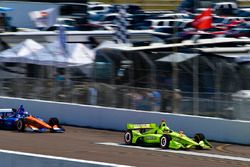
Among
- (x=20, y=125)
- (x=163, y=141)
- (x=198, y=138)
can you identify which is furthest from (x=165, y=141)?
(x=20, y=125)

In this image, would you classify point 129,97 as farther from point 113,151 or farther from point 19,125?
point 113,151

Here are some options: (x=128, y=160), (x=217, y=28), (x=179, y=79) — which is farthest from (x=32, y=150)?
(x=217, y=28)

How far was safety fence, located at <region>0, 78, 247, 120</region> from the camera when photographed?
63.6ft

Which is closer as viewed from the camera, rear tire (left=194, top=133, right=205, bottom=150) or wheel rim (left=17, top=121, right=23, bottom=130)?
rear tire (left=194, top=133, right=205, bottom=150)

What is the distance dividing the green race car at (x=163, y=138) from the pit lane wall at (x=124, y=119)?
51.4 inches

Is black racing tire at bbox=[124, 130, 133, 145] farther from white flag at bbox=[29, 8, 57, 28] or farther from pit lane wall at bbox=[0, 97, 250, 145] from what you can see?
white flag at bbox=[29, 8, 57, 28]

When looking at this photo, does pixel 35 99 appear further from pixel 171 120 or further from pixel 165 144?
pixel 165 144

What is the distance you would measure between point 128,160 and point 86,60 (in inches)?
417

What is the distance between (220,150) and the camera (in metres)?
17.7

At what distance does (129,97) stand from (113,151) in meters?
4.92

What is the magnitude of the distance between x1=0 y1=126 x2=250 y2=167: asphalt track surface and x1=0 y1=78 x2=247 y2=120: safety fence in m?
1.08

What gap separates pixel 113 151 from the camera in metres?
16.7

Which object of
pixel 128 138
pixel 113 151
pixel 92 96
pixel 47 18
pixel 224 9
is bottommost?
pixel 113 151

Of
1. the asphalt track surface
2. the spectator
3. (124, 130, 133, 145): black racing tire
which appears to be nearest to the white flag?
the spectator
